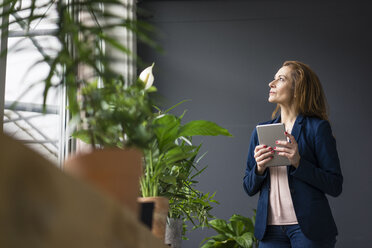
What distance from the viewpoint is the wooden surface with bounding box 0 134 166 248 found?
1.21 ft

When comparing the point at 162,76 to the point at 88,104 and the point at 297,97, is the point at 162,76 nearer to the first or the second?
the point at 297,97

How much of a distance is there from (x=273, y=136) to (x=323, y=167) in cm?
30

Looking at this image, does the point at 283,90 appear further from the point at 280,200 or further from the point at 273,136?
the point at 280,200

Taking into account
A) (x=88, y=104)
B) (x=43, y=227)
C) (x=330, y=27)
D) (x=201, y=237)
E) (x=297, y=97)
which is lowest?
(x=201, y=237)

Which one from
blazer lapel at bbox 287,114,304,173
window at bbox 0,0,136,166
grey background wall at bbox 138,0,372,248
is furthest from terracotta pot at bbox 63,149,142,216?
grey background wall at bbox 138,0,372,248

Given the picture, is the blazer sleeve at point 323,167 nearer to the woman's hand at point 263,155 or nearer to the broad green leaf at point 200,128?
the woman's hand at point 263,155

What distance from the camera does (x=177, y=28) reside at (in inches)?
207

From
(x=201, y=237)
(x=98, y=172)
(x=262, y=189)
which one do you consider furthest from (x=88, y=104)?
(x=201, y=237)

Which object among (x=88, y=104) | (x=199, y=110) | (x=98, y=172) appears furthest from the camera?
(x=199, y=110)

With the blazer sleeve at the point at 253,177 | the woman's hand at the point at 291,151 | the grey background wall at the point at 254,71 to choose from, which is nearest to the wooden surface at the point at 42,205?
the woman's hand at the point at 291,151

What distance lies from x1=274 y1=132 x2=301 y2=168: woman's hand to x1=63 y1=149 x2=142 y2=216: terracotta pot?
4.97 feet

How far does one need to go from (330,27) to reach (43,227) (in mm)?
5142

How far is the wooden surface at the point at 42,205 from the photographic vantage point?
1.21 feet

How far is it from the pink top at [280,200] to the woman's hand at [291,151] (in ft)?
0.43
